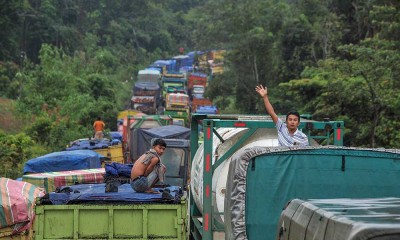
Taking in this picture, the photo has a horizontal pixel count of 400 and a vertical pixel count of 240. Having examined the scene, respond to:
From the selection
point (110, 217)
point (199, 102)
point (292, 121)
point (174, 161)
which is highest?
point (292, 121)

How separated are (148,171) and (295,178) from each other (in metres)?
2.98

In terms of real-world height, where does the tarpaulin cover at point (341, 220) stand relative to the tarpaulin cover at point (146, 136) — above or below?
above

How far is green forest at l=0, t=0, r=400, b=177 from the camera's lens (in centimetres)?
2403

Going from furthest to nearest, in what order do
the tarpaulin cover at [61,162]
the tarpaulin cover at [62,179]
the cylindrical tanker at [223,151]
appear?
the tarpaulin cover at [61,162] → the tarpaulin cover at [62,179] → the cylindrical tanker at [223,151]

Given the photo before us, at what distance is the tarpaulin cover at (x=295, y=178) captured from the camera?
25.9 ft

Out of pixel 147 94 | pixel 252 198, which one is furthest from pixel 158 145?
pixel 147 94

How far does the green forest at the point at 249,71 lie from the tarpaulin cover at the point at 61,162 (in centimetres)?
383

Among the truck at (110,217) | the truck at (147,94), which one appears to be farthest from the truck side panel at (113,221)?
the truck at (147,94)

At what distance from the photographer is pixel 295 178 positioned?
8.02 metres

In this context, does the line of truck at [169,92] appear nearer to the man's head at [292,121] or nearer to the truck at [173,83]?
the truck at [173,83]

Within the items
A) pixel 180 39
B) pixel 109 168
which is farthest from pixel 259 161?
pixel 180 39

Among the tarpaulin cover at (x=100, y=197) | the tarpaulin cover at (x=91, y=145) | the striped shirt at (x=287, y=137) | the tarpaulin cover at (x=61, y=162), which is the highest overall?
the striped shirt at (x=287, y=137)

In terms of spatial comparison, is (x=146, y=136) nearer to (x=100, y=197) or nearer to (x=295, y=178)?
(x=100, y=197)

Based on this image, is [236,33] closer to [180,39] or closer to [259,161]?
[259,161]
